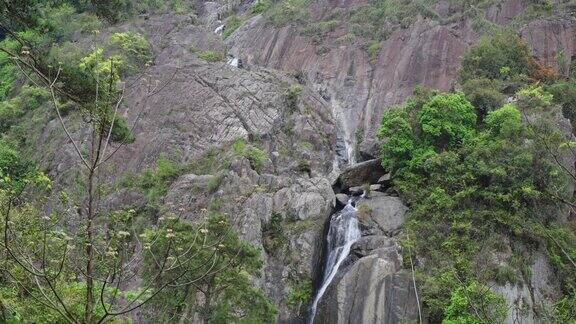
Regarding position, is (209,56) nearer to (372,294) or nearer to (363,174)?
(363,174)

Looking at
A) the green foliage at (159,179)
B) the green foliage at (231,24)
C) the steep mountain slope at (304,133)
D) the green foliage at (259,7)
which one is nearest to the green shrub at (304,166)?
the steep mountain slope at (304,133)

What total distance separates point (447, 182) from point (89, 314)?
2039cm

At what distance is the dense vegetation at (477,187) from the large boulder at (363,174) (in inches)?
68.8

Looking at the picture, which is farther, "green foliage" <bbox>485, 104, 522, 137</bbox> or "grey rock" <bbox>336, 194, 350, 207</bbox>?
"grey rock" <bbox>336, 194, 350, 207</bbox>

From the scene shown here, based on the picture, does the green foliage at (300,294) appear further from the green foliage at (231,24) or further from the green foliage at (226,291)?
the green foliage at (231,24)

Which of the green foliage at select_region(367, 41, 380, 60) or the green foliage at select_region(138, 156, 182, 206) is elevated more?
the green foliage at select_region(138, 156, 182, 206)

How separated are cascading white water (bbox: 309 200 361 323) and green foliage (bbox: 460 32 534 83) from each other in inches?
455

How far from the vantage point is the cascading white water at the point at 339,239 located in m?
23.3

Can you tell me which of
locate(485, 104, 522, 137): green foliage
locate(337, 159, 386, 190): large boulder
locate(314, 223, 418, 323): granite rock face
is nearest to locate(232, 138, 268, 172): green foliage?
locate(337, 159, 386, 190): large boulder

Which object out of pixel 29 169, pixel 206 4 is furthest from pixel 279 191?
pixel 206 4

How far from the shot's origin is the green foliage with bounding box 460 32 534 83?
101ft

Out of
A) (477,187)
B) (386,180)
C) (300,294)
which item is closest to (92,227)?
(300,294)

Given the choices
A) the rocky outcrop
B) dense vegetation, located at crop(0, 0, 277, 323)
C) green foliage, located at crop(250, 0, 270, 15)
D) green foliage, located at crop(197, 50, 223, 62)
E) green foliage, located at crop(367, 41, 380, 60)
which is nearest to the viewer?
dense vegetation, located at crop(0, 0, 277, 323)

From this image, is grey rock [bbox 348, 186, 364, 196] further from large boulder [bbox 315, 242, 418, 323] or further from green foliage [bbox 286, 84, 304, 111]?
green foliage [bbox 286, 84, 304, 111]
